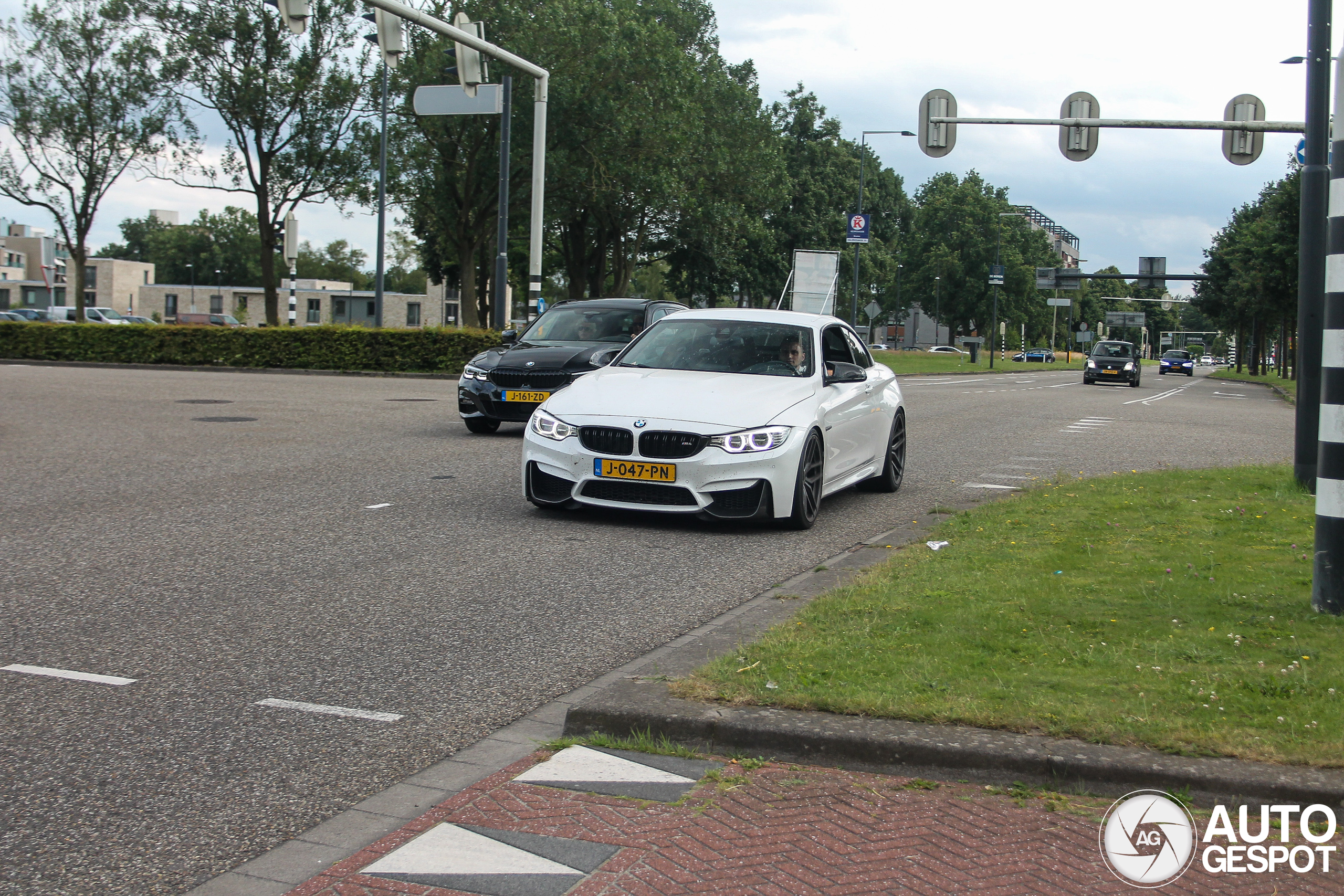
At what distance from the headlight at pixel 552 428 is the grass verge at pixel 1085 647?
8.06 feet

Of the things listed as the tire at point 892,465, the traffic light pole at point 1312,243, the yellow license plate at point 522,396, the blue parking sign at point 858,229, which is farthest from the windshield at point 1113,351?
the tire at point 892,465

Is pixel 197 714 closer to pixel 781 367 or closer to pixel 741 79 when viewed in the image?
pixel 781 367

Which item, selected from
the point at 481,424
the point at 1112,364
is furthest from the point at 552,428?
the point at 1112,364

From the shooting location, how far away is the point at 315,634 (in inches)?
217

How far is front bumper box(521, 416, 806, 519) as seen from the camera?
8.38 meters

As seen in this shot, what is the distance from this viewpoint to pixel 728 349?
32.4 ft

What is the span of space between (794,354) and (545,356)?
556 cm

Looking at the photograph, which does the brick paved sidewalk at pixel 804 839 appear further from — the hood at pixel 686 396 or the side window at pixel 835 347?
A: the side window at pixel 835 347

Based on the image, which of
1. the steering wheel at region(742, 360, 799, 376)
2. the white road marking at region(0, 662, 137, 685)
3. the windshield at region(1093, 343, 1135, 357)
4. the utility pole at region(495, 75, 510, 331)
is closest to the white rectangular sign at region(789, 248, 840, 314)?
the windshield at region(1093, 343, 1135, 357)

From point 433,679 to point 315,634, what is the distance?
2.93ft

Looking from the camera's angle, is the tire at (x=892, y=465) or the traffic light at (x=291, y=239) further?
the traffic light at (x=291, y=239)

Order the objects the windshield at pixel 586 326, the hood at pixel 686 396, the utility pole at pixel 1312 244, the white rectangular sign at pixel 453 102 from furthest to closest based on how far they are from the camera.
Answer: the white rectangular sign at pixel 453 102
the windshield at pixel 586 326
the utility pole at pixel 1312 244
the hood at pixel 686 396

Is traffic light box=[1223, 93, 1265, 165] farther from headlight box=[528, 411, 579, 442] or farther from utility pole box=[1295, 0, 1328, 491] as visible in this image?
headlight box=[528, 411, 579, 442]

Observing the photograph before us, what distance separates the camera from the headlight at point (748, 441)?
27.4 ft
